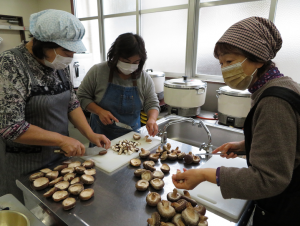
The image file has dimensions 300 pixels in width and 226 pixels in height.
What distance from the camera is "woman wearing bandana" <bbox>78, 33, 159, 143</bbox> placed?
1630 mm

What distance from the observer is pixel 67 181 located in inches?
41.2

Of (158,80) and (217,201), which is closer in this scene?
(217,201)

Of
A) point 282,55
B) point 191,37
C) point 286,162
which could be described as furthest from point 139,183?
point 191,37

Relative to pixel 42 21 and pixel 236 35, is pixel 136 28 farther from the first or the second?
pixel 236 35

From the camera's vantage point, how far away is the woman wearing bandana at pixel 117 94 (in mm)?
1630

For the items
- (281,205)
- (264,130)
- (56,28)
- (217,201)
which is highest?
(56,28)

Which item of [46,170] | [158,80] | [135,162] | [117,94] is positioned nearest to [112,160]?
[135,162]

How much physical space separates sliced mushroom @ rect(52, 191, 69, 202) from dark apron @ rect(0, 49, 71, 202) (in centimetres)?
35

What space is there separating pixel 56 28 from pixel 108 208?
Answer: 3.12ft

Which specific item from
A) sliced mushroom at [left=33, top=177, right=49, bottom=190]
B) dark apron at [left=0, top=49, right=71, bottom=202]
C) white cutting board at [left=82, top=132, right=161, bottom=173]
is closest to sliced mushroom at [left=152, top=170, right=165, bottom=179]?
white cutting board at [left=82, top=132, right=161, bottom=173]

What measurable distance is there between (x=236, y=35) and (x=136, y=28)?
314 cm

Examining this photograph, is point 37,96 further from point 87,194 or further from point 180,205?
point 180,205

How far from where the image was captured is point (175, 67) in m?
3.15

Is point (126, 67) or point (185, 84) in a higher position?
point (126, 67)
